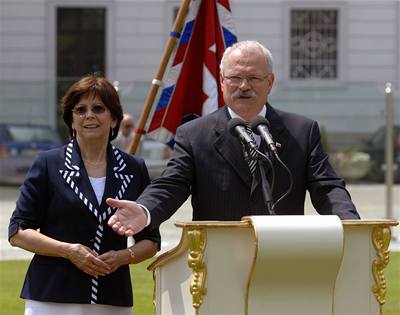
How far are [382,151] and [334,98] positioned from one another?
7.17 ft

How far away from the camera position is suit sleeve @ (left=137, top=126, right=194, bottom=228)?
5.20 metres

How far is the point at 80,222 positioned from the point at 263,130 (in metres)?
1.09

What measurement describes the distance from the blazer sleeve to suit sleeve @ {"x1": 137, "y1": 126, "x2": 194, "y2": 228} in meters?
0.58

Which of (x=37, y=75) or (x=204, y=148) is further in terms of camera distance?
(x=37, y=75)

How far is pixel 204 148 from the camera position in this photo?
5559 mm

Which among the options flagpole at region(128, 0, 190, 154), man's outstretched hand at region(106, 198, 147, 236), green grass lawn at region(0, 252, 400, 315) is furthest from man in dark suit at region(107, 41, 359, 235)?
green grass lawn at region(0, 252, 400, 315)

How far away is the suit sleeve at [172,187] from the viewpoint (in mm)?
5195

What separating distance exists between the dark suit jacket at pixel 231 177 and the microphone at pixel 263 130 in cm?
34

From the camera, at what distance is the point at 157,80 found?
897 cm

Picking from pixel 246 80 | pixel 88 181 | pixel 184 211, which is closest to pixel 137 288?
pixel 88 181

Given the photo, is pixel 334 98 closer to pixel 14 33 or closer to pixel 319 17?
pixel 319 17

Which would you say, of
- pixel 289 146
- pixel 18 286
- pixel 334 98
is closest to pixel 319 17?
pixel 334 98

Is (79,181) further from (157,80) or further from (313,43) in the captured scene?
(313,43)

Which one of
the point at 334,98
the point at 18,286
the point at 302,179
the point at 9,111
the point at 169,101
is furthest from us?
the point at 334,98
